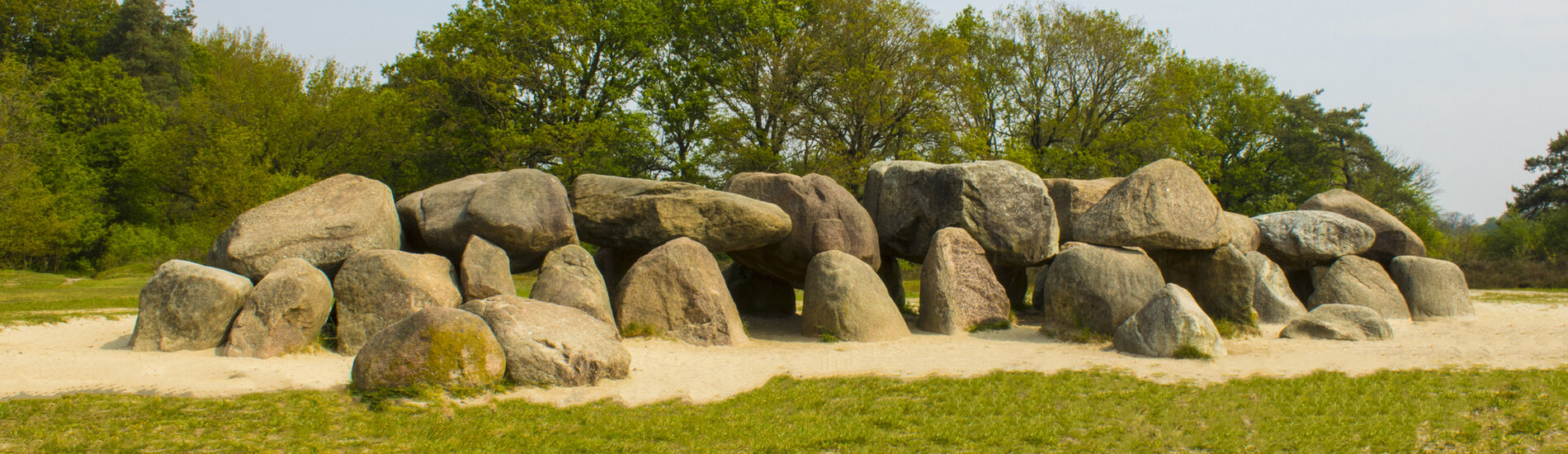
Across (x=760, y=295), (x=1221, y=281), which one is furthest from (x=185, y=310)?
(x=1221, y=281)

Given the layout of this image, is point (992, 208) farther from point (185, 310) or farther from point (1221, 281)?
point (185, 310)

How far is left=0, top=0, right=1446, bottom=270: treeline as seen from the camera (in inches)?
1136

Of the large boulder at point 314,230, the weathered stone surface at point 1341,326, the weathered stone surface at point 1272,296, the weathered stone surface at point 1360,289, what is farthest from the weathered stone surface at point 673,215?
the weathered stone surface at point 1360,289

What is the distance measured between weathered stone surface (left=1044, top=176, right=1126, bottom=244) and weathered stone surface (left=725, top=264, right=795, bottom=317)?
563 cm

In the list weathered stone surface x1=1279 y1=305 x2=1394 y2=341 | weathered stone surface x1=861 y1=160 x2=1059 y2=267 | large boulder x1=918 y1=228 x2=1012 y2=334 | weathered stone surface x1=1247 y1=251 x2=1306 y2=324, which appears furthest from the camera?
weathered stone surface x1=861 y1=160 x2=1059 y2=267

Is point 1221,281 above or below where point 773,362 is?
above

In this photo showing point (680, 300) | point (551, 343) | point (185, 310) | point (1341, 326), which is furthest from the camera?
point (680, 300)

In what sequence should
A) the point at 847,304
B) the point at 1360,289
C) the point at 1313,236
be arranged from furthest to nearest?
the point at 1313,236 → the point at 1360,289 → the point at 847,304

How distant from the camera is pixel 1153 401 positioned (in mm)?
8578

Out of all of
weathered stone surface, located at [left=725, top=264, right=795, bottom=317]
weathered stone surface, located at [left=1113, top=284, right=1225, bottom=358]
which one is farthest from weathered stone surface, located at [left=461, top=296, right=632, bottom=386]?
weathered stone surface, located at [left=725, top=264, right=795, bottom=317]

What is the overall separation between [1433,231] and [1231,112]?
1019 cm

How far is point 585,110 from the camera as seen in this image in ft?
97.2

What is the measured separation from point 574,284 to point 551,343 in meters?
3.09

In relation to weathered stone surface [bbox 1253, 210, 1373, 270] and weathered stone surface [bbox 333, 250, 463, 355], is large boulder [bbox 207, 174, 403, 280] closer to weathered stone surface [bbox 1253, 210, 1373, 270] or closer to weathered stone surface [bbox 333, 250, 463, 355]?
weathered stone surface [bbox 333, 250, 463, 355]
